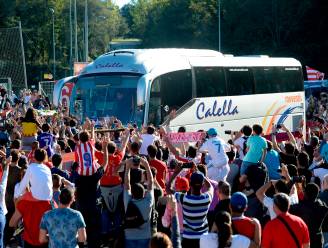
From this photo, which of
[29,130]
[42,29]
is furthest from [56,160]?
[42,29]

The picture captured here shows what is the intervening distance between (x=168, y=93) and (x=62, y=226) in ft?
43.8

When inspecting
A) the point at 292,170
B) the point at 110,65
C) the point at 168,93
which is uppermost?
the point at 110,65

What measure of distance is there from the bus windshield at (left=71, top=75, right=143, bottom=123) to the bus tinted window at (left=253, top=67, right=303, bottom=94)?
22.2ft

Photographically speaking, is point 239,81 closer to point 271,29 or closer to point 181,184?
point 181,184

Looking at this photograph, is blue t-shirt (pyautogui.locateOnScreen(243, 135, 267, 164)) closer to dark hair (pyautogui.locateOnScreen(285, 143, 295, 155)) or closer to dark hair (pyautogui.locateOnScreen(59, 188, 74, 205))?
dark hair (pyautogui.locateOnScreen(285, 143, 295, 155))

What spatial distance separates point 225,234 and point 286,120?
69.6ft

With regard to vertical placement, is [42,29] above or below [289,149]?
above

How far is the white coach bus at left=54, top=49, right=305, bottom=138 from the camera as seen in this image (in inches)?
802

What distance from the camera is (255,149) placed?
11.8 meters

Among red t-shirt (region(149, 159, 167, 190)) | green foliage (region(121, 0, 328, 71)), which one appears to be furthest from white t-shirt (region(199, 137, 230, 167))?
green foliage (region(121, 0, 328, 71))

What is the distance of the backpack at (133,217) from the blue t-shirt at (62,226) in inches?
34.3

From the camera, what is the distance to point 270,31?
6400cm

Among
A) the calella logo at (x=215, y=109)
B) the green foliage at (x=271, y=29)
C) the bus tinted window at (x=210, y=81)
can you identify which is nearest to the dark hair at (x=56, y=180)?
the calella logo at (x=215, y=109)

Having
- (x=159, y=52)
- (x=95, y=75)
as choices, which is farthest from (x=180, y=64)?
(x=95, y=75)
